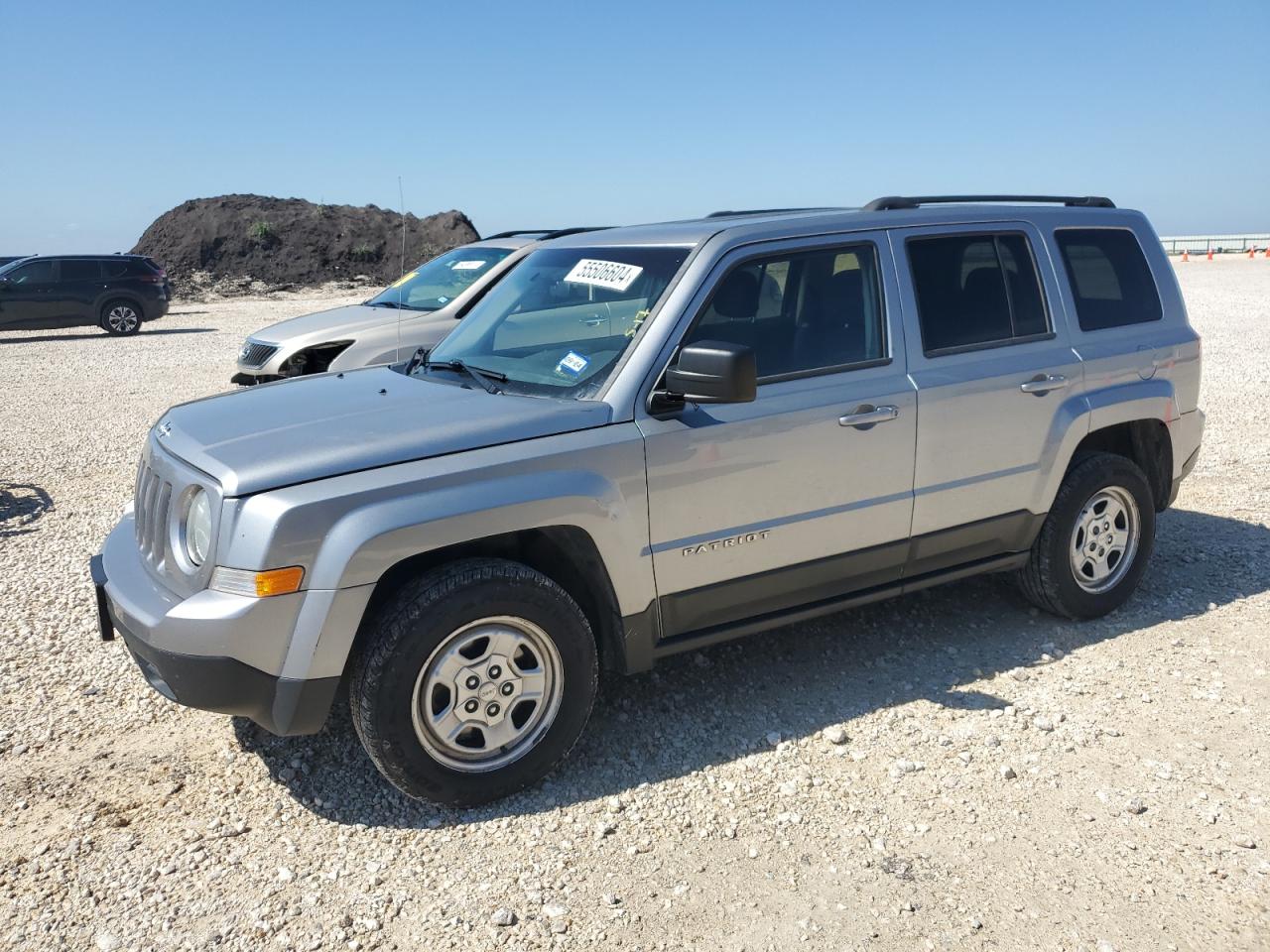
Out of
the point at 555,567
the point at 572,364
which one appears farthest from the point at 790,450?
the point at 555,567

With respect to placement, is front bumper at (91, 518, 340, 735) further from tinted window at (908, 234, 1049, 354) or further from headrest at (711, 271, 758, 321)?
tinted window at (908, 234, 1049, 354)

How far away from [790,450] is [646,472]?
2.11 feet

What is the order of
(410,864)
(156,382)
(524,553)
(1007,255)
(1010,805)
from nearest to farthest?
(410,864), (1010,805), (524,553), (1007,255), (156,382)

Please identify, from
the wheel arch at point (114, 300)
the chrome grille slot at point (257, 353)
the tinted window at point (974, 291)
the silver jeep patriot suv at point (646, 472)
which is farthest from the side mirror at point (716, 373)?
the wheel arch at point (114, 300)

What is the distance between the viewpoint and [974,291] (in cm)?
473

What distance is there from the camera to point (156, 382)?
14.4 metres

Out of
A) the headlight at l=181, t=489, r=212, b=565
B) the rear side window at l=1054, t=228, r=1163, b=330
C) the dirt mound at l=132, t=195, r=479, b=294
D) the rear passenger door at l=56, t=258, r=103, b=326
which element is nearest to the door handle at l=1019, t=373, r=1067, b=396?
the rear side window at l=1054, t=228, r=1163, b=330

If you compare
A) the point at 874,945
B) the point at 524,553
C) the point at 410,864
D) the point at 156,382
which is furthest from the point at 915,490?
the point at 156,382

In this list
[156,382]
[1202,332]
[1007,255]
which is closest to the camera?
[1007,255]

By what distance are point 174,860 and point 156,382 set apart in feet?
40.3

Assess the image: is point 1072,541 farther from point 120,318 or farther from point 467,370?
point 120,318

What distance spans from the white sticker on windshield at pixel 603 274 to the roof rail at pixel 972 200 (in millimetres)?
1179

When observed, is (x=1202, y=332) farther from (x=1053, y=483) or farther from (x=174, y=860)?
(x=174, y=860)

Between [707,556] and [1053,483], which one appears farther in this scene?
[1053,483]
